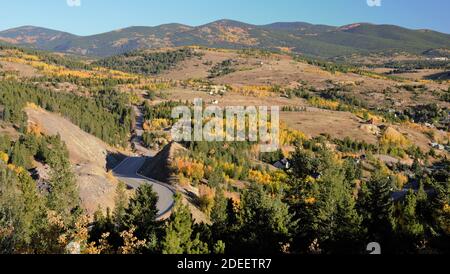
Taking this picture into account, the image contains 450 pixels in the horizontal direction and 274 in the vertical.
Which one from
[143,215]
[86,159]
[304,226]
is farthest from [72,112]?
[304,226]

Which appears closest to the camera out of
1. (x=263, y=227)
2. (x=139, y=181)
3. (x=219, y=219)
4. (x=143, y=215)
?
(x=263, y=227)

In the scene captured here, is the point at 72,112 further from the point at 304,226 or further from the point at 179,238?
the point at 179,238

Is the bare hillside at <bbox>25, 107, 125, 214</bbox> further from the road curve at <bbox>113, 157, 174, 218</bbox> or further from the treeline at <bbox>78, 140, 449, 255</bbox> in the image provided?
the treeline at <bbox>78, 140, 449, 255</bbox>

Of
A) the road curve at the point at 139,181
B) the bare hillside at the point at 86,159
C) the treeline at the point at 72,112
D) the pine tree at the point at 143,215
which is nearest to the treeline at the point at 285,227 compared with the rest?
the pine tree at the point at 143,215

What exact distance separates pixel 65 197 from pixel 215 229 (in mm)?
24363

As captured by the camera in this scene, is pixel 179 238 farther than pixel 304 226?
No

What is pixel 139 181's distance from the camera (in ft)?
335

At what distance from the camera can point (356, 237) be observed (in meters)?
45.7

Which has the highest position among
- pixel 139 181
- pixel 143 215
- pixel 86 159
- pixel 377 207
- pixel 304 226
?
pixel 143 215

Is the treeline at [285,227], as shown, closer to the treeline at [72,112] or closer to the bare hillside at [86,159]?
the bare hillside at [86,159]

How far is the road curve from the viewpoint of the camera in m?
78.2

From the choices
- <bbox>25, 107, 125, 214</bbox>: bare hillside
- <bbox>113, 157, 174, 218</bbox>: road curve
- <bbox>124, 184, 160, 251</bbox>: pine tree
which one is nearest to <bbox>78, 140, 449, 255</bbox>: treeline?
<bbox>124, 184, 160, 251</bbox>: pine tree

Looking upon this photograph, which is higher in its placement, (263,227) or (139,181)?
(263,227)

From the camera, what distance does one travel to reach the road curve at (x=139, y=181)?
78.2 meters
